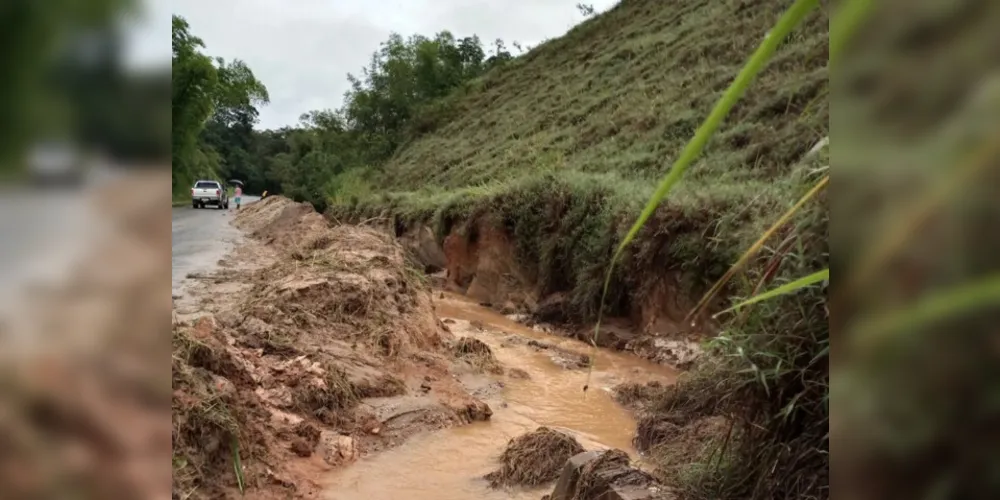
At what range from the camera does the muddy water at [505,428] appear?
4.96m

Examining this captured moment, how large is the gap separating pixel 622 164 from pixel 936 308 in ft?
56.0

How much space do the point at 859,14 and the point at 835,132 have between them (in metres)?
0.12

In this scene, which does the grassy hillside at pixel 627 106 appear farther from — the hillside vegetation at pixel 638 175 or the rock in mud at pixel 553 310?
the rock in mud at pixel 553 310

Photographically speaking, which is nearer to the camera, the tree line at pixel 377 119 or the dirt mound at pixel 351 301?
the dirt mound at pixel 351 301

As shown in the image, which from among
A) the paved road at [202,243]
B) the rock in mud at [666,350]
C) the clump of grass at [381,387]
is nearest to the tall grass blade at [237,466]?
the clump of grass at [381,387]

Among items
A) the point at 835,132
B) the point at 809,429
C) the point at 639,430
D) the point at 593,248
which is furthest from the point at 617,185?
the point at 835,132

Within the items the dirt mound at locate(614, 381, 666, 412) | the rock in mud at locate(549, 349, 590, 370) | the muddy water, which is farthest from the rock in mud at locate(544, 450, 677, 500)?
the rock in mud at locate(549, 349, 590, 370)

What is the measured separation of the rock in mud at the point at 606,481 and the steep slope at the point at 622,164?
1372mm

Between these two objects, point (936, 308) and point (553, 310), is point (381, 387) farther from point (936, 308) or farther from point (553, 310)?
point (936, 308)

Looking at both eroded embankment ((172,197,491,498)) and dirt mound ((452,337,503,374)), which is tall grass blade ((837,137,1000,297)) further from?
dirt mound ((452,337,503,374))

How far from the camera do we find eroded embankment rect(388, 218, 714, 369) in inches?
375

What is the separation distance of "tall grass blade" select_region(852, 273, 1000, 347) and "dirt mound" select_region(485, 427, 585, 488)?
4.74m

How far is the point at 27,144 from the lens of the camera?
66 centimetres

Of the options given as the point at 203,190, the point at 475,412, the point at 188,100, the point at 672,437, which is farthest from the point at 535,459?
the point at 188,100
